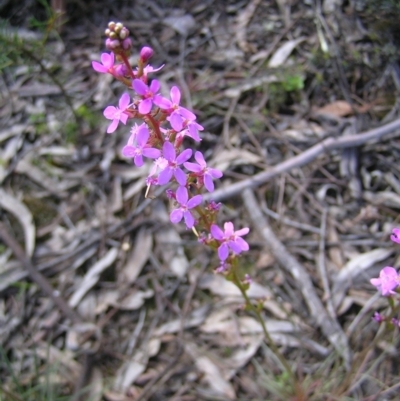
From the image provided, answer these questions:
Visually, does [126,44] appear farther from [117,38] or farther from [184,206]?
[184,206]

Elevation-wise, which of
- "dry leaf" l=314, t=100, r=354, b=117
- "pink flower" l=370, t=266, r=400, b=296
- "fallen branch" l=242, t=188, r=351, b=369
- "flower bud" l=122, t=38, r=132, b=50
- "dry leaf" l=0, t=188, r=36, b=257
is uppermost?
"flower bud" l=122, t=38, r=132, b=50

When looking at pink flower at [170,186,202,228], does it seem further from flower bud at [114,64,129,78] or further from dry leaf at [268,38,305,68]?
dry leaf at [268,38,305,68]

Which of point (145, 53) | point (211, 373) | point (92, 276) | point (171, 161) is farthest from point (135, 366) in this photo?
point (145, 53)

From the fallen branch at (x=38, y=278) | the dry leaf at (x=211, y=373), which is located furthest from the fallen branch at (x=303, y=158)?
the fallen branch at (x=38, y=278)

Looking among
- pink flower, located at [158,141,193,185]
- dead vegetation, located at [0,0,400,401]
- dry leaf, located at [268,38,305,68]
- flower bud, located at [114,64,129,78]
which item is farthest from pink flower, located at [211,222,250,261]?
dry leaf, located at [268,38,305,68]

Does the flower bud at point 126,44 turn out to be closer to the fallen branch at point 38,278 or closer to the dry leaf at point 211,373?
the dry leaf at point 211,373

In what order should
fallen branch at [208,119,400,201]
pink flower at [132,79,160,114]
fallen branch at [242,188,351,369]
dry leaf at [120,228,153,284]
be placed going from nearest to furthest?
pink flower at [132,79,160,114] → fallen branch at [242,188,351,369] → fallen branch at [208,119,400,201] → dry leaf at [120,228,153,284]
